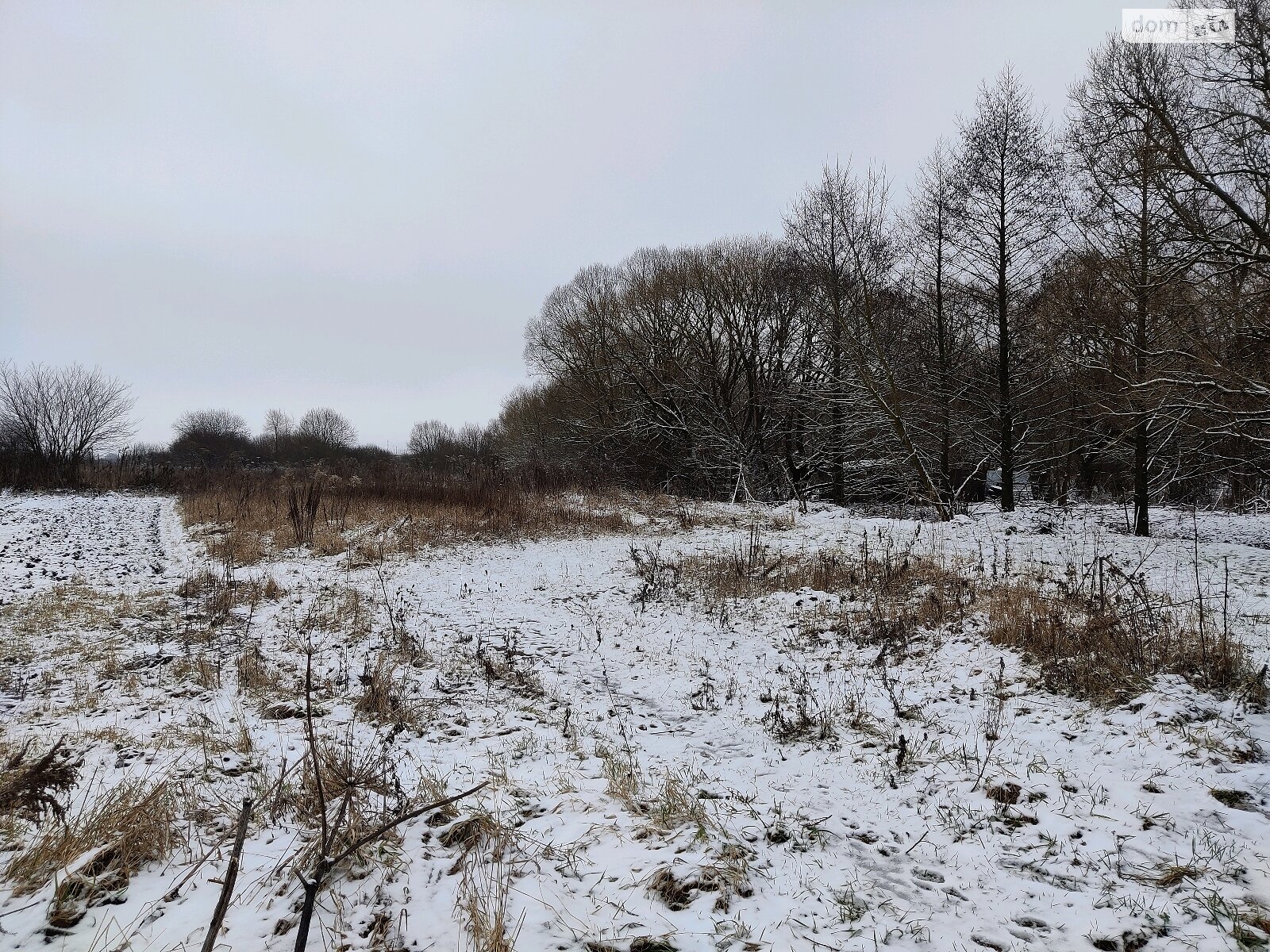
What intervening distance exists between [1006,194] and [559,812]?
16393 mm

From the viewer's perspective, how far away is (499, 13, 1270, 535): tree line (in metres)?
7.50

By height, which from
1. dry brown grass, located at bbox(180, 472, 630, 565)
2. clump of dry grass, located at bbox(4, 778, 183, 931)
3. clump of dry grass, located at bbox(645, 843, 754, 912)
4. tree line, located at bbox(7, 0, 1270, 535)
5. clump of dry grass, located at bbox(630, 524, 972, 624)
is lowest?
clump of dry grass, located at bbox(645, 843, 754, 912)

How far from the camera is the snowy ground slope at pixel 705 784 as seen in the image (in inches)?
94.5

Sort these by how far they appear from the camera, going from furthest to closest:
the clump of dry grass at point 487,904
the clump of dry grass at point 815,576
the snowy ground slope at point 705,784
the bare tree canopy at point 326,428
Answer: the bare tree canopy at point 326,428 → the clump of dry grass at point 815,576 → the snowy ground slope at point 705,784 → the clump of dry grass at point 487,904

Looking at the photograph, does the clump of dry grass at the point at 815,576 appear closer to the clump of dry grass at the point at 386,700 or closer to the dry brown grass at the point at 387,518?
the clump of dry grass at the point at 386,700

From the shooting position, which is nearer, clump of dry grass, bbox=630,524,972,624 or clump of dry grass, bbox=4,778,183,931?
clump of dry grass, bbox=4,778,183,931

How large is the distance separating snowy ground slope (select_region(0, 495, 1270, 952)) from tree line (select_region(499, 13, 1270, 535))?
4.17 meters

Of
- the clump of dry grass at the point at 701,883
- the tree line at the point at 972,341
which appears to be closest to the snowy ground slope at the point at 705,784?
the clump of dry grass at the point at 701,883

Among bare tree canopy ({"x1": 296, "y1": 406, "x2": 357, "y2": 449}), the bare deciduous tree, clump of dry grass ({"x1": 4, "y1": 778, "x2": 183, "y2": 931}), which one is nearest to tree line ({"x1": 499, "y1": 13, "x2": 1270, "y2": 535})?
the bare deciduous tree

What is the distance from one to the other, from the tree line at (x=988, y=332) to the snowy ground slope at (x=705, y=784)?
13.7 feet

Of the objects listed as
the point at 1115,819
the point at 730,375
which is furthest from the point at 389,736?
the point at 730,375

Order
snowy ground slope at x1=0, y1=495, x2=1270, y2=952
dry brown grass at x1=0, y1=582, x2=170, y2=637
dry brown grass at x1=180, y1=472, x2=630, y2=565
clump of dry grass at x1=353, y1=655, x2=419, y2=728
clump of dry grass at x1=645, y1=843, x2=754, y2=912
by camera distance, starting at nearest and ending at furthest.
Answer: snowy ground slope at x1=0, y1=495, x2=1270, y2=952
clump of dry grass at x1=645, y1=843, x2=754, y2=912
clump of dry grass at x1=353, y1=655, x2=419, y2=728
dry brown grass at x1=0, y1=582, x2=170, y2=637
dry brown grass at x1=180, y1=472, x2=630, y2=565

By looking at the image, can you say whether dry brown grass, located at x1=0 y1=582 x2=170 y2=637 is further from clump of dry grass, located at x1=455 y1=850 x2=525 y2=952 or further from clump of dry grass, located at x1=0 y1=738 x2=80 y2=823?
clump of dry grass, located at x1=455 y1=850 x2=525 y2=952

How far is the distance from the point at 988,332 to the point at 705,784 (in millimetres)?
15725
